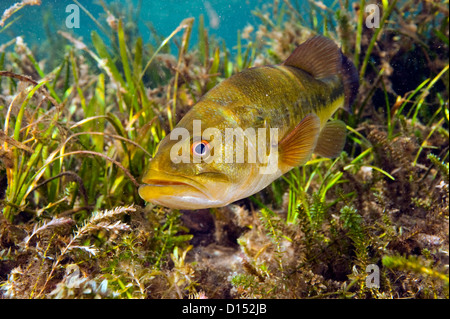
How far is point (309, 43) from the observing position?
2809mm

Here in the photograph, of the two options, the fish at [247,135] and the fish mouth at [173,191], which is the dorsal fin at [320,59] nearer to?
the fish at [247,135]

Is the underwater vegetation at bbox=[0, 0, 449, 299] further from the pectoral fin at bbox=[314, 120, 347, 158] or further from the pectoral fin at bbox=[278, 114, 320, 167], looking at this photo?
the pectoral fin at bbox=[278, 114, 320, 167]

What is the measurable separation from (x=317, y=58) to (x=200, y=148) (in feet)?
6.27

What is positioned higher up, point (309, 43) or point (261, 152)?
point (309, 43)

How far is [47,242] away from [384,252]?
2833 millimetres

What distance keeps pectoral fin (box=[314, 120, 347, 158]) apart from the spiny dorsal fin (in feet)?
1.92

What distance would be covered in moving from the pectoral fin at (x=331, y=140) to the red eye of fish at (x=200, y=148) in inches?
54.6

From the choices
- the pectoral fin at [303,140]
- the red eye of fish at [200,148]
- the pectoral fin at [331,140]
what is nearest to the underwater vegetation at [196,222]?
the pectoral fin at [331,140]

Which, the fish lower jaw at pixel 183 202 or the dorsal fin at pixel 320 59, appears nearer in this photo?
the fish lower jaw at pixel 183 202

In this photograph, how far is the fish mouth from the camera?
5.35 feet

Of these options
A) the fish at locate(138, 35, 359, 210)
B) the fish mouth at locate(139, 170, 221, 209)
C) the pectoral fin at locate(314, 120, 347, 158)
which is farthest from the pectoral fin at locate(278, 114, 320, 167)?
the fish mouth at locate(139, 170, 221, 209)

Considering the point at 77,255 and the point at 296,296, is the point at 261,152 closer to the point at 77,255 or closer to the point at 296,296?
the point at 296,296

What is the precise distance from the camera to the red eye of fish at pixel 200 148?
1761 mm
